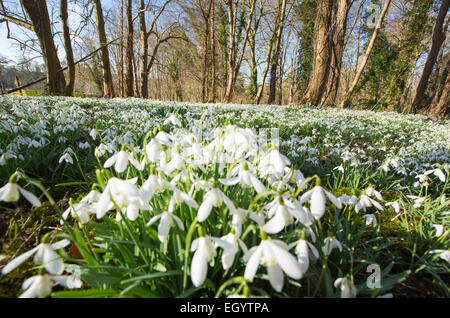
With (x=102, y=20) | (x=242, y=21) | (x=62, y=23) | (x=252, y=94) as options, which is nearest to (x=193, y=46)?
(x=242, y=21)

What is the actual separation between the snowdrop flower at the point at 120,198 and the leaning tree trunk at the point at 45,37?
10965 millimetres

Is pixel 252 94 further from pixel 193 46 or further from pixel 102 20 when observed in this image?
pixel 102 20

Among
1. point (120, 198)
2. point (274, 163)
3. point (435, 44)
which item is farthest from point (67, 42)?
point (435, 44)

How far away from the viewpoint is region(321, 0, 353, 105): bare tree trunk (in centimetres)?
885

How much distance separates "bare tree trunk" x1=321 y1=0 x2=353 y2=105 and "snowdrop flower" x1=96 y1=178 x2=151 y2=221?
11.1m

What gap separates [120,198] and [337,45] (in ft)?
39.2

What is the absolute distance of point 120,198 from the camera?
797mm

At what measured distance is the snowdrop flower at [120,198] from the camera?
0.73m

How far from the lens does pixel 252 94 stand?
2008 centimetres

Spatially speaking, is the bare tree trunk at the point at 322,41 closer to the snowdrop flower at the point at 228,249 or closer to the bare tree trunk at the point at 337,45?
the bare tree trunk at the point at 337,45

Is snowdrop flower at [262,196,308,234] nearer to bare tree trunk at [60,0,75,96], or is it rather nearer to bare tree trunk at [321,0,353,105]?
bare tree trunk at [321,0,353,105]

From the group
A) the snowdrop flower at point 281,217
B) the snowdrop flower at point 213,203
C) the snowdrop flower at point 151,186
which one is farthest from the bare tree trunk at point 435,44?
the snowdrop flower at point 151,186

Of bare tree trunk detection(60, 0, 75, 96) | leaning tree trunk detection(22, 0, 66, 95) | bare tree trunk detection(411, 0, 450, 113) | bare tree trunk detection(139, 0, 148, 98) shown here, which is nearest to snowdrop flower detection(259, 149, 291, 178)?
leaning tree trunk detection(22, 0, 66, 95)

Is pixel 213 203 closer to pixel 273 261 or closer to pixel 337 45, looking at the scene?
pixel 273 261
